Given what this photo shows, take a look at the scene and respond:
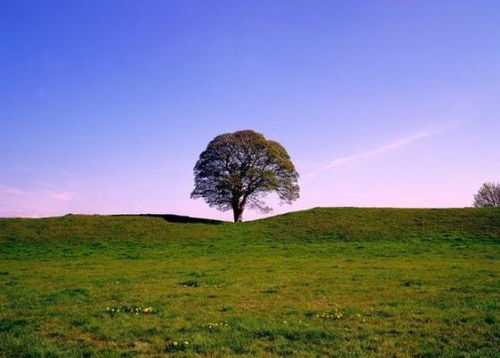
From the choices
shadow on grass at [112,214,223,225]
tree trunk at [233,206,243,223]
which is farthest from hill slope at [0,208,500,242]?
tree trunk at [233,206,243,223]

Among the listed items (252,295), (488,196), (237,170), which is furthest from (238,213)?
(488,196)

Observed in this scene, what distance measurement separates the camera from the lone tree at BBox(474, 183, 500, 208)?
100 meters

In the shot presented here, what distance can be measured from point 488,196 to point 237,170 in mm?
69729

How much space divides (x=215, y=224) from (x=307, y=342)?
43.2m

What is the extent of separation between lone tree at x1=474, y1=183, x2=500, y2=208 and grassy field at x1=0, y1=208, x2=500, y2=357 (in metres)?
65.1

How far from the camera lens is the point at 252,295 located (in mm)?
17172

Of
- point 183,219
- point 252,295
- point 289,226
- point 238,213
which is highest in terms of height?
point 238,213

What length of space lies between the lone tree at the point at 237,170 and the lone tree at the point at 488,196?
61.8 metres

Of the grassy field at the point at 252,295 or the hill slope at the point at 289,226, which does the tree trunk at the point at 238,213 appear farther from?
the grassy field at the point at 252,295

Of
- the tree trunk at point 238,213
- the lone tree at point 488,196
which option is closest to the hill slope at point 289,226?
the tree trunk at point 238,213

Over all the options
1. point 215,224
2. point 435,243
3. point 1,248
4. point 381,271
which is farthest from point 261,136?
point 381,271

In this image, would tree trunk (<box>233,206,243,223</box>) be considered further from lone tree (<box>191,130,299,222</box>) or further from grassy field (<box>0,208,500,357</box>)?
grassy field (<box>0,208,500,357</box>)

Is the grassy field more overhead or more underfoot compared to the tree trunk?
more underfoot

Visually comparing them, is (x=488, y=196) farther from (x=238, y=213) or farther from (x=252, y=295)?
(x=252, y=295)
